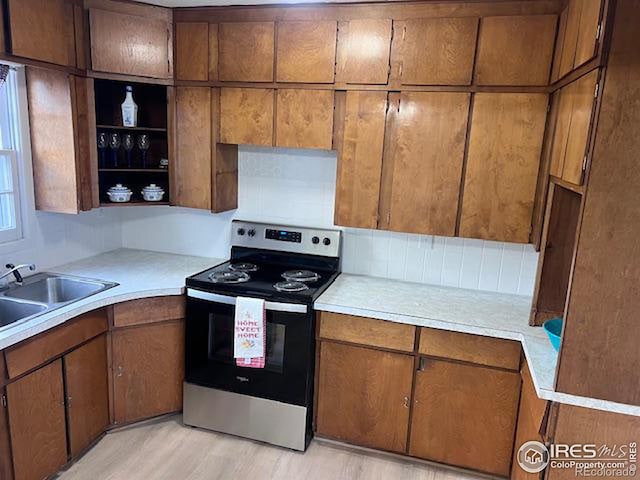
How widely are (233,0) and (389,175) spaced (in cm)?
125

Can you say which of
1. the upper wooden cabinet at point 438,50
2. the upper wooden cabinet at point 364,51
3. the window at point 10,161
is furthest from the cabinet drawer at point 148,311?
the upper wooden cabinet at point 438,50

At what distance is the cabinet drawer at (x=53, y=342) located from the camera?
6.37ft

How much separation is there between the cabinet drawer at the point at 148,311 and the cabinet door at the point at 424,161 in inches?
49.8

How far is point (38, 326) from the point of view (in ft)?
6.48

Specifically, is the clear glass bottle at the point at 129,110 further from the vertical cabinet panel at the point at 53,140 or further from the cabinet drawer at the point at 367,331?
the cabinet drawer at the point at 367,331

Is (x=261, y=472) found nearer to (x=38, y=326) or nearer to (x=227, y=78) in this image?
(x=38, y=326)

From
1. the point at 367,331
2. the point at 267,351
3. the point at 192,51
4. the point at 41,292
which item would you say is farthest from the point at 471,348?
the point at 41,292

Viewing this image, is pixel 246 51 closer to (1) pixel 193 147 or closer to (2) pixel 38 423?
(1) pixel 193 147

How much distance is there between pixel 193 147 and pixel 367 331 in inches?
58.2

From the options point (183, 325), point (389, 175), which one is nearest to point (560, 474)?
point (389, 175)

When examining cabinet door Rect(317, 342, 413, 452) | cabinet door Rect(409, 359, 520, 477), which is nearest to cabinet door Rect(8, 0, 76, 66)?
cabinet door Rect(317, 342, 413, 452)

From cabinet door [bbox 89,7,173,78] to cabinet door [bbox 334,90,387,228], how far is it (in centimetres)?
107

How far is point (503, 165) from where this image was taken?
7.59 ft

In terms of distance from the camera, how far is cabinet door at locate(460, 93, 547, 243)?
225 cm
